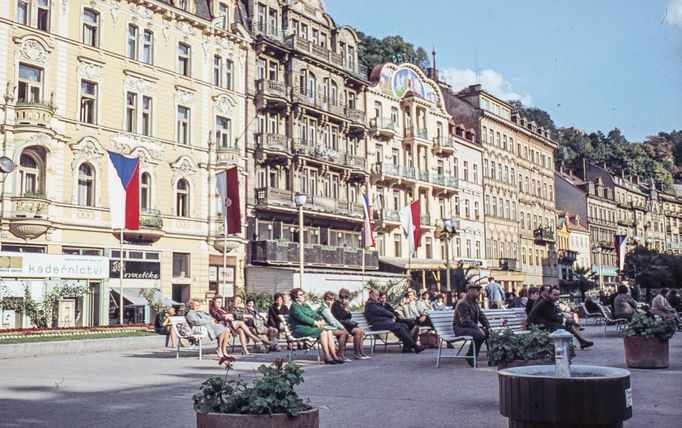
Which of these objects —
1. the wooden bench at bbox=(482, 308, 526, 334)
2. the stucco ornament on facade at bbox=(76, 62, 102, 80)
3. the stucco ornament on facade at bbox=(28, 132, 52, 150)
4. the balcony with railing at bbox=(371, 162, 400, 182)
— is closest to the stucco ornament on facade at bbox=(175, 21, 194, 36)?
the stucco ornament on facade at bbox=(76, 62, 102, 80)

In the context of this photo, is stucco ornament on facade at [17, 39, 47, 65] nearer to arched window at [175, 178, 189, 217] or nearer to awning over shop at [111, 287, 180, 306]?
arched window at [175, 178, 189, 217]

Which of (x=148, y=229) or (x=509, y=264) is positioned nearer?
(x=148, y=229)

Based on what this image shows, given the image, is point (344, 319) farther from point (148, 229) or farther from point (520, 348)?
point (148, 229)

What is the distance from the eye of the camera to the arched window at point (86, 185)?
105 feet

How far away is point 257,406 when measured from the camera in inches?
207

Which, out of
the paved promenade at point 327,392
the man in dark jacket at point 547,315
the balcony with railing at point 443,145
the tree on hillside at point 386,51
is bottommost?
the paved promenade at point 327,392

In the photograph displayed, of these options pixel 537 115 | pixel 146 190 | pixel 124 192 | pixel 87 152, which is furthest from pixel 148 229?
pixel 537 115

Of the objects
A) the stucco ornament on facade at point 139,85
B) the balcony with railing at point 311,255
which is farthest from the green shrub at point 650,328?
the balcony with railing at point 311,255

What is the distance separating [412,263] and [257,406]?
46.3 m

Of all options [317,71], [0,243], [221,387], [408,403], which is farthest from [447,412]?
[317,71]

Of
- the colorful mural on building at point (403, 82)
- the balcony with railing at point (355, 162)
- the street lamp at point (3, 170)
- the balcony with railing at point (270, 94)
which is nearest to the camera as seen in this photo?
the street lamp at point (3, 170)

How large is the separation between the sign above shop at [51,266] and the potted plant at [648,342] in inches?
798

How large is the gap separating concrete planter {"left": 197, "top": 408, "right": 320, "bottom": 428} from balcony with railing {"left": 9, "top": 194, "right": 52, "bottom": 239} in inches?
1012

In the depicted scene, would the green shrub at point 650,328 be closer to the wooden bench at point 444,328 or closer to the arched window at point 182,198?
the wooden bench at point 444,328
